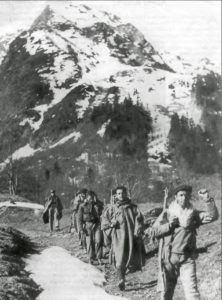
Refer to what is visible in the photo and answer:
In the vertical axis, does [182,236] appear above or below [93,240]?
above

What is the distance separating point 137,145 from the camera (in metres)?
6.23

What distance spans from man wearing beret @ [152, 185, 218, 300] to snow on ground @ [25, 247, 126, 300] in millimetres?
681

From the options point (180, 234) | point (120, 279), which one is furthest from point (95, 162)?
point (180, 234)

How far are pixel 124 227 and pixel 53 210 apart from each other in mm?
750

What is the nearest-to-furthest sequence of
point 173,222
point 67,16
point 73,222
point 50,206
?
point 173,222, point 50,206, point 73,222, point 67,16

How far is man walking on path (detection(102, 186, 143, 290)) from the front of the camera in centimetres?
568

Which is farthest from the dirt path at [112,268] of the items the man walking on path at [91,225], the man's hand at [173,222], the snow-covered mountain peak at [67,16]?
the snow-covered mountain peak at [67,16]

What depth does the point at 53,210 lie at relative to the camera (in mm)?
5551

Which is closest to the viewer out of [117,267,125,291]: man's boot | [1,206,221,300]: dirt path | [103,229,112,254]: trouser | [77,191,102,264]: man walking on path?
[1,206,221,300]: dirt path

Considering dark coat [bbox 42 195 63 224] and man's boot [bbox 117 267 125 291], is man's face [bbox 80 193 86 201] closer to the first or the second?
dark coat [bbox 42 195 63 224]

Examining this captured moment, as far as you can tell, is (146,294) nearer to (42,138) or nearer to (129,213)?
(129,213)

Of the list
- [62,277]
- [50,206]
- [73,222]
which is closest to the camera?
[62,277]

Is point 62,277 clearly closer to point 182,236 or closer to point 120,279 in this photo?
point 120,279

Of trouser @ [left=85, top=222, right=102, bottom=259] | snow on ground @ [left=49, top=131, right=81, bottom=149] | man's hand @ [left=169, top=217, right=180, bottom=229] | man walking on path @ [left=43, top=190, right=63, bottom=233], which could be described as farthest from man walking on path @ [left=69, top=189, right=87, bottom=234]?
man's hand @ [left=169, top=217, right=180, bottom=229]
